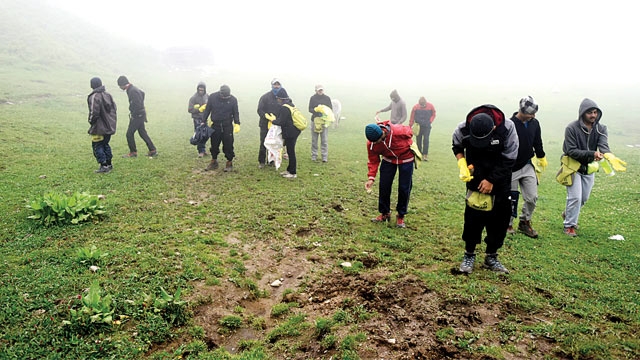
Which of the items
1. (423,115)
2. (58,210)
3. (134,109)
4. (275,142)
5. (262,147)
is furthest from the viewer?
(423,115)

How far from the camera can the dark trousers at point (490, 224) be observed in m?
5.85

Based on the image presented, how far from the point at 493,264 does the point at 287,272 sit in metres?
3.24

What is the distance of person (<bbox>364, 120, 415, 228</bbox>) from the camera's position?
747cm

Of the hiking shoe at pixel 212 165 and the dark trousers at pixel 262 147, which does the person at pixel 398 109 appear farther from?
the hiking shoe at pixel 212 165

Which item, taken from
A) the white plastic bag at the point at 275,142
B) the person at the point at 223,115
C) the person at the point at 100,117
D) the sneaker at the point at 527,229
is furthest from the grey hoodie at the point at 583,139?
the person at the point at 100,117

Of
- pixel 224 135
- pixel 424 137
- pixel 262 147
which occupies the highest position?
pixel 224 135

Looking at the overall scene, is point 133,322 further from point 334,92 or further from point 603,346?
point 334,92

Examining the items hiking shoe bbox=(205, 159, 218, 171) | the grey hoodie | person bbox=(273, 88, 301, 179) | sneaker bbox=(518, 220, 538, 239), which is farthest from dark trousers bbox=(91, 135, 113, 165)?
the grey hoodie

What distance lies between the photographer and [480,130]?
5.36 m

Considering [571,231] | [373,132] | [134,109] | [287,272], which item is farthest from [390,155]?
[134,109]

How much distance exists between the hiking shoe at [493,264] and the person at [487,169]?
1 cm

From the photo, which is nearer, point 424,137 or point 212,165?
point 212,165

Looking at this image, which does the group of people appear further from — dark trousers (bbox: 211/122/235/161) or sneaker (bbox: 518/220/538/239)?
dark trousers (bbox: 211/122/235/161)

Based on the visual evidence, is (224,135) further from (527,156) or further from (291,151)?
(527,156)
